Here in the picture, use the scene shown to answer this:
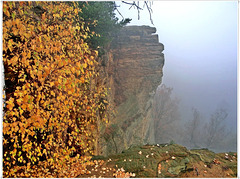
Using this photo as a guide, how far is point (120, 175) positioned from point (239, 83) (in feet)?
10.4

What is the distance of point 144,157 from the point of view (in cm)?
405

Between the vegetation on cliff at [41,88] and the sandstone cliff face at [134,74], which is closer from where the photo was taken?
the vegetation on cliff at [41,88]

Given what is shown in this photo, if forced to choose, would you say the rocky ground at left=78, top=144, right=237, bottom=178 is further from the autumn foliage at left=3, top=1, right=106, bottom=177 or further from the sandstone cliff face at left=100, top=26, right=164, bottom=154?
the sandstone cliff face at left=100, top=26, right=164, bottom=154

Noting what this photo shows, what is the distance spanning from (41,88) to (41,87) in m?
0.02

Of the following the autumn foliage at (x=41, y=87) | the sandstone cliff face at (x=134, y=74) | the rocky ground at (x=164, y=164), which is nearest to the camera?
the autumn foliage at (x=41, y=87)

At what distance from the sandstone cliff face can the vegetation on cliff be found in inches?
206

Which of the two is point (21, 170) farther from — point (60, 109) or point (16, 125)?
point (60, 109)

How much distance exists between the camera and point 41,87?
3258mm

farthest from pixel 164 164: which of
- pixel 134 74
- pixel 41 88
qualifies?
pixel 134 74

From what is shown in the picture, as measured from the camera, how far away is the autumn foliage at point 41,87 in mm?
3133

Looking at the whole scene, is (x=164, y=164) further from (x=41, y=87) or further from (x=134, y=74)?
(x=134, y=74)

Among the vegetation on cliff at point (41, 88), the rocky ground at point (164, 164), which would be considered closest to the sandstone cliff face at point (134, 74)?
the vegetation on cliff at point (41, 88)

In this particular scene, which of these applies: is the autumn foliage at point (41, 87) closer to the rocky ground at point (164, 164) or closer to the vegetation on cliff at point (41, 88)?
the vegetation on cliff at point (41, 88)

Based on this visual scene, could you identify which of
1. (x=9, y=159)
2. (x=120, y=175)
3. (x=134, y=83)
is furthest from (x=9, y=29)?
(x=134, y=83)
